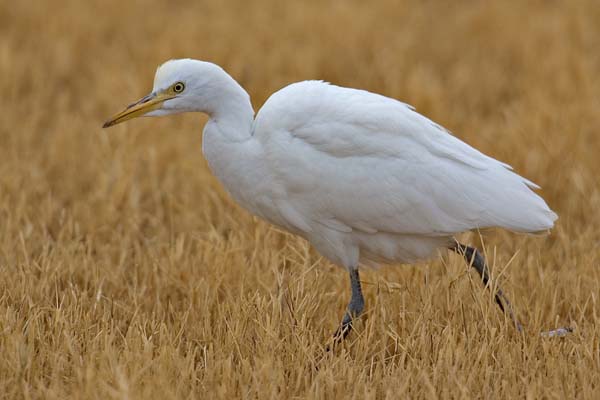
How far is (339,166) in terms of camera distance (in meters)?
4.27

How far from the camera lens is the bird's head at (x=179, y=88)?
14.1ft

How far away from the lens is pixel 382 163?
169 inches

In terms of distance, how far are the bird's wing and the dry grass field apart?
1.06 ft

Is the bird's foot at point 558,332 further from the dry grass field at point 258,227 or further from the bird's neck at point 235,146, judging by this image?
the bird's neck at point 235,146

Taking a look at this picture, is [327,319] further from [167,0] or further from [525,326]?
[167,0]

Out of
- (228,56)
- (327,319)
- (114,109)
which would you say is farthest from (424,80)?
(327,319)

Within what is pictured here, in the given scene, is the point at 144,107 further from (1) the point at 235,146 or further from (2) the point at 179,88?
(1) the point at 235,146

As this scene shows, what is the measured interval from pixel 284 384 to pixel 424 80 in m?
4.68

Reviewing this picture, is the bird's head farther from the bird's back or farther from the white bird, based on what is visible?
the bird's back

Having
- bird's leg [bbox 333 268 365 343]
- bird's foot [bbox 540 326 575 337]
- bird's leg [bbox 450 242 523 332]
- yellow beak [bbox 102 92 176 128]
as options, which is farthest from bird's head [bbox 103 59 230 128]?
bird's foot [bbox 540 326 575 337]

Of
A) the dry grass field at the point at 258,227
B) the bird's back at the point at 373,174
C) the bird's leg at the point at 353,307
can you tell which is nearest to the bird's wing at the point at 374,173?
the bird's back at the point at 373,174

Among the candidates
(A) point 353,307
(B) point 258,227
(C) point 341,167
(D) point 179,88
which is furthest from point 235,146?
(B) point 258,227

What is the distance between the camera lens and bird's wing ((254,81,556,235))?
4.23 metres

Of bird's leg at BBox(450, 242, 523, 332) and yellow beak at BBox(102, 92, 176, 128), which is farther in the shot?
bird's leg at BBox(450, 242, 523, 332)
